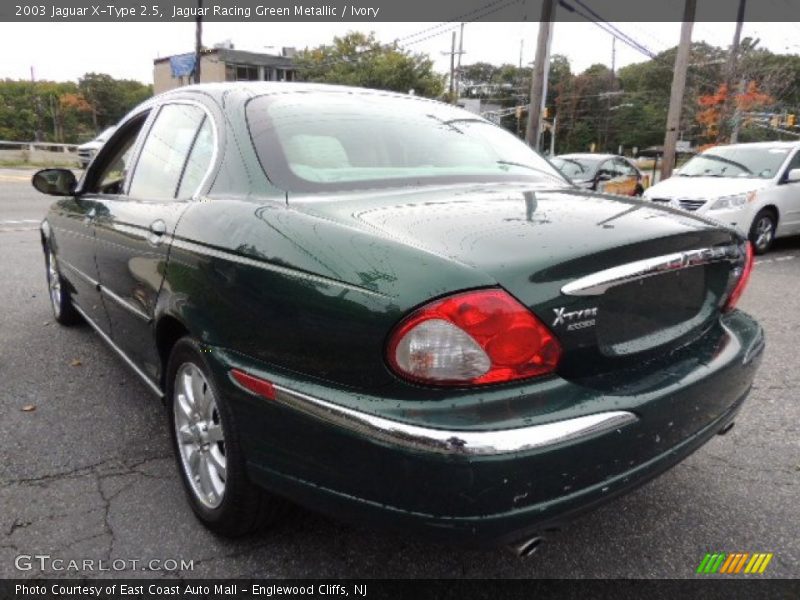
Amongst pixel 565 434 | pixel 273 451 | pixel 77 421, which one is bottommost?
pixel 77 421

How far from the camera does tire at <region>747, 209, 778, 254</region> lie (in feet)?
27.9

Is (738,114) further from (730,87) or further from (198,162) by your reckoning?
(198,162)

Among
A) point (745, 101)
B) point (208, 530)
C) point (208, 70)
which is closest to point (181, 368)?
point (208, 530)

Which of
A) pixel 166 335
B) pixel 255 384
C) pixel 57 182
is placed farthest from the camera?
pixel 57 182

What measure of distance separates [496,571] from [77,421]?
2.19 meters

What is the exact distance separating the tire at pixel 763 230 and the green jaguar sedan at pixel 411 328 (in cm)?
716

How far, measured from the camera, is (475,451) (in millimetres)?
1444

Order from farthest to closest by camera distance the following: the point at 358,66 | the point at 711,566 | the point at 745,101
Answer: the point at 358,66 → the point at 745,101 → the point at 711,566

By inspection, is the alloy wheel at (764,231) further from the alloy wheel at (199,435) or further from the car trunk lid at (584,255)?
the alloy wheel at (199,435)

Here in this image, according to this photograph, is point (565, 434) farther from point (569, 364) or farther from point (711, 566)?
point (711, 566)

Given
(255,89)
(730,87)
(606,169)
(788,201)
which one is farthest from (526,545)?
(730,87)

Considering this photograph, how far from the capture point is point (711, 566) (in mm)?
2102

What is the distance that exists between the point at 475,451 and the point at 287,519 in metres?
1.04

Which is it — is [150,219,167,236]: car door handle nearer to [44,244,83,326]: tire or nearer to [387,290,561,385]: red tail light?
[387,290,561,385]: red tail light
